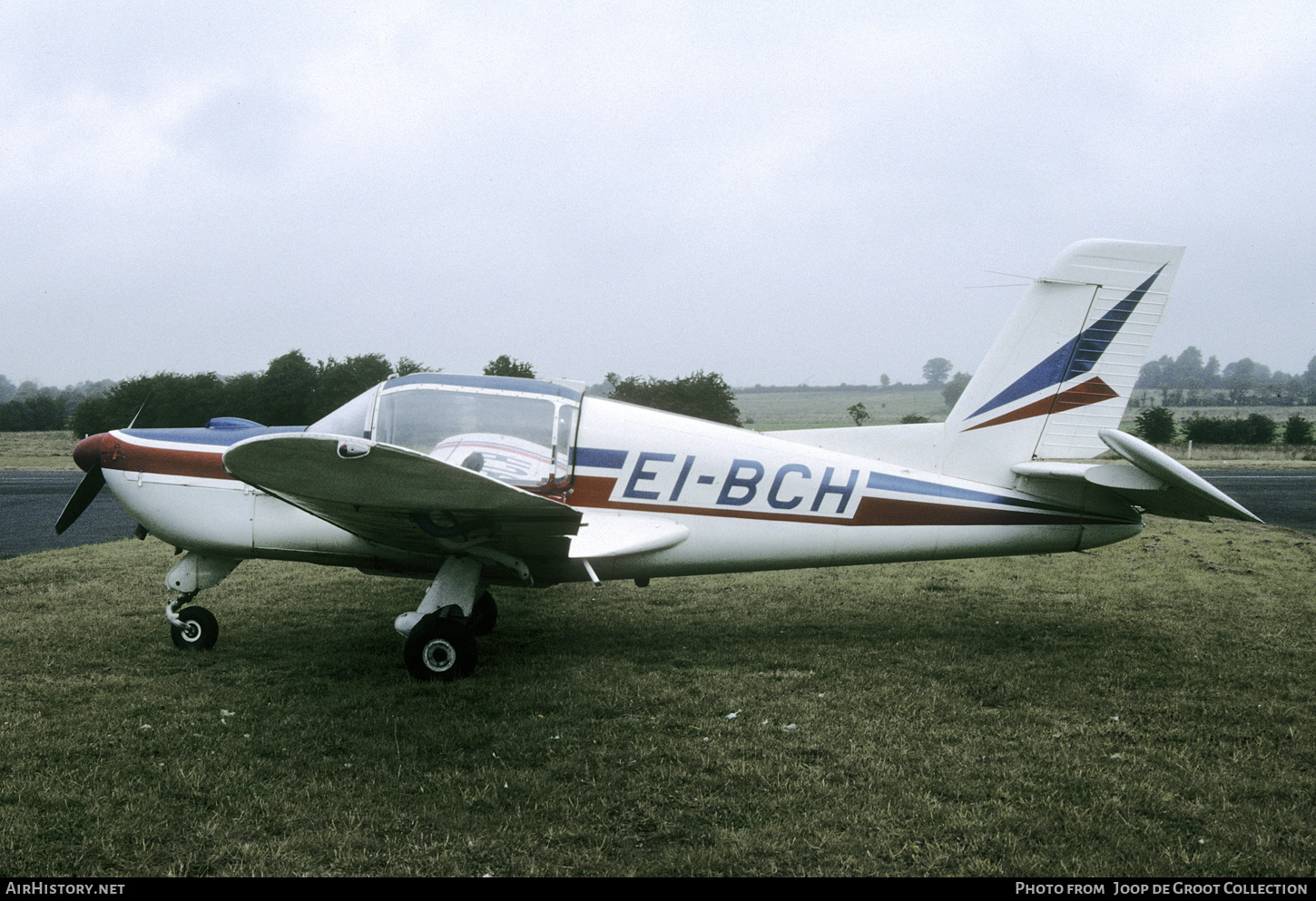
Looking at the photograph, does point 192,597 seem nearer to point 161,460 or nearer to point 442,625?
point 161,460

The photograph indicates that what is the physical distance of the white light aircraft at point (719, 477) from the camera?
5414 millimetres

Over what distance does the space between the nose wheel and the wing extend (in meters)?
1.57

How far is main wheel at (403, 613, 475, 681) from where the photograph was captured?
5.05m

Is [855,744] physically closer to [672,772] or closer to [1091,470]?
[672,772]

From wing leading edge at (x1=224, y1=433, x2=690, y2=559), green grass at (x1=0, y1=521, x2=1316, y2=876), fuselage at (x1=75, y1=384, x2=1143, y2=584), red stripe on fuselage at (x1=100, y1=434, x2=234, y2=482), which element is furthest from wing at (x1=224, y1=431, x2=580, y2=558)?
red stripe on fuselage at (x1=100, y1=434, x2=234, y2=482)

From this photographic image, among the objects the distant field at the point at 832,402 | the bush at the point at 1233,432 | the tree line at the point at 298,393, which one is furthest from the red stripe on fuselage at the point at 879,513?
the bush at the point at 1233,432

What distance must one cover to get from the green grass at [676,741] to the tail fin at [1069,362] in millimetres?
1475

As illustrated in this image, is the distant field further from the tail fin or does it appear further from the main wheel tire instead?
the main wheel tire

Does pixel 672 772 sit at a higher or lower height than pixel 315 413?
lower

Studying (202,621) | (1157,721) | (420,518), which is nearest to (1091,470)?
(1157,721)

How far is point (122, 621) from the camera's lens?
652 cm

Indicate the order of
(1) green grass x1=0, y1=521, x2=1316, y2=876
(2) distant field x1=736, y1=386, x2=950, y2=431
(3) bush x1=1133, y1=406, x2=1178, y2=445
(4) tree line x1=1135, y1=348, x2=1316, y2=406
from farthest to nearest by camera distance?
(4) tree line x1=1135, y1=348, x2=1316, y2=406 < (2) distant field x1=736, y1=386, x2=950, y2=431 < (3) bush x1=1133, y1=406, x2=1178, y2=445 < (1) green grass x1=0, y1=521, x2=1316, y2=876

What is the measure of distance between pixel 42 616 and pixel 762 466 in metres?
6.06

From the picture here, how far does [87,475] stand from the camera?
5.94 m
